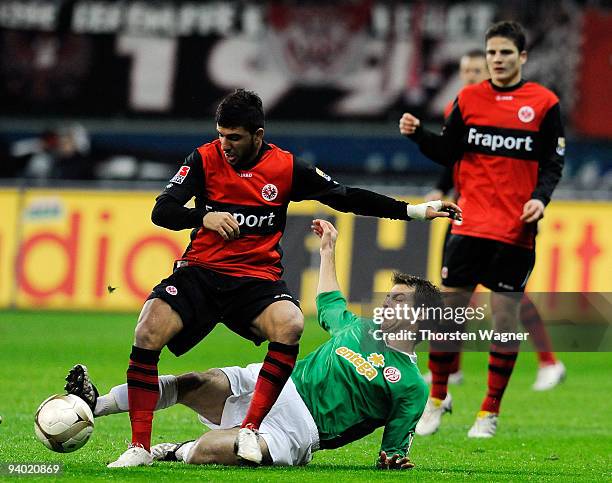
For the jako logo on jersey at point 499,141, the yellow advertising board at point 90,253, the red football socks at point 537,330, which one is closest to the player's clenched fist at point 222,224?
the jako logo on jersey at point 499,141

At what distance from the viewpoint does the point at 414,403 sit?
22.0 ft

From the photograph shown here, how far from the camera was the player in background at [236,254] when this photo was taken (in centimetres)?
648

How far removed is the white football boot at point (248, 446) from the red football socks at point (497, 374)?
2.44m

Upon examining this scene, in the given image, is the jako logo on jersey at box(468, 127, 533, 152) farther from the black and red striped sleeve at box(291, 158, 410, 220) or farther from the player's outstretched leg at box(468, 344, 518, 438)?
the black and red striped sleeve at box(291, 158, 410, 220)

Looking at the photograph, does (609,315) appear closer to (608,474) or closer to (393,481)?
(608,474)

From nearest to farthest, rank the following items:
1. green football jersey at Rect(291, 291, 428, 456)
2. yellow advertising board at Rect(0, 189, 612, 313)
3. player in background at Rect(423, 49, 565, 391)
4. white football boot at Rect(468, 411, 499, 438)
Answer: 1. green football jersey at Rect(291, 291, 428, 456)
2. white football boot at Rect(468, 411, 499, 438)
3. player in background at Rect(423, 49, 565, 391)
4. yellow advertising board at Rect(0, 189, 612, 313)

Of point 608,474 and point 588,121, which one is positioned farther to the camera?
point 588,121

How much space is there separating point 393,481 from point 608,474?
121 cm

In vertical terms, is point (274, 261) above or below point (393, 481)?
above

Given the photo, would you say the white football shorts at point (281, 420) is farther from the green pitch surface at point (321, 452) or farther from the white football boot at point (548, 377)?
the white football boot at point (548, 377)

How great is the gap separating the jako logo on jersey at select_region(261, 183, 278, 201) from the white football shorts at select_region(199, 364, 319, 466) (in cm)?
83

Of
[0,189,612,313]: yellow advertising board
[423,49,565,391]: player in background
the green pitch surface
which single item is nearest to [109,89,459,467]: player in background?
the green pitch surface


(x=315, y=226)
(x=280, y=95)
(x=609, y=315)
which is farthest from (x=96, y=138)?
(x=315, y=226)

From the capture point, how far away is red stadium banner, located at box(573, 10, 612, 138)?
64.6 feet
